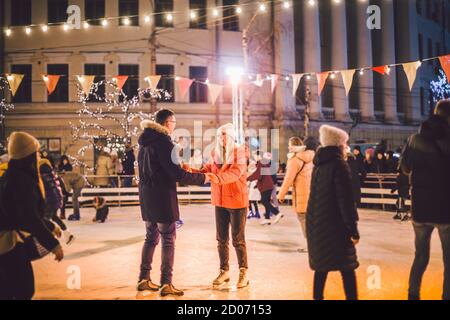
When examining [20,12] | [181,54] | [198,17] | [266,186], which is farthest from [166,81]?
[266,186]

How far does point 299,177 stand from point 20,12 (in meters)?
25.7

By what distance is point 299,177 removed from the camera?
7.60 m

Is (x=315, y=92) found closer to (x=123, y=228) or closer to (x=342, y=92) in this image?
(x=342, y=92)

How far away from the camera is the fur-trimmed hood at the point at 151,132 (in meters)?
5.76

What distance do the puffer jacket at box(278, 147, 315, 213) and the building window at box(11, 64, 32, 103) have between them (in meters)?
23.8

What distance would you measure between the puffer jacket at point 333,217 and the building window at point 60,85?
25.8 meters

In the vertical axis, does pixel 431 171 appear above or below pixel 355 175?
above

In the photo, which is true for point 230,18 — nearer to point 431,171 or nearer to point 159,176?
point 159,176

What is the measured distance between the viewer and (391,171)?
1686 centimetres

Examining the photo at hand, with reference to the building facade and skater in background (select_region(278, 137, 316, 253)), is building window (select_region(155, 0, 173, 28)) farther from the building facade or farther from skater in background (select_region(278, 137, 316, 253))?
skater in background (select_region(278, 137, 316, 253))

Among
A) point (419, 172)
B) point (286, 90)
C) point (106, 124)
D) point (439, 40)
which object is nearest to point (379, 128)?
point (286, 90)

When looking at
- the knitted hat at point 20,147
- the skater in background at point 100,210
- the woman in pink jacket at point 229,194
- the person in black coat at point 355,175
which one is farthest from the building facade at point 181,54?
the knitted hat at point 20,147

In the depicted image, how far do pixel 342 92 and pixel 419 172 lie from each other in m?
30.6

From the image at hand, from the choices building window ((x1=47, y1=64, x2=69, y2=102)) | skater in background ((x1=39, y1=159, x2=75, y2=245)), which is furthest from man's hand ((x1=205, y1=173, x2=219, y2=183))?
building window ((x1=47, y1=64, x2=69, y2=102))
